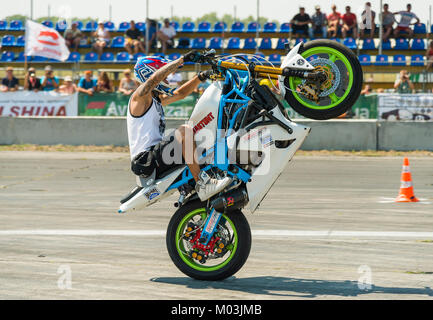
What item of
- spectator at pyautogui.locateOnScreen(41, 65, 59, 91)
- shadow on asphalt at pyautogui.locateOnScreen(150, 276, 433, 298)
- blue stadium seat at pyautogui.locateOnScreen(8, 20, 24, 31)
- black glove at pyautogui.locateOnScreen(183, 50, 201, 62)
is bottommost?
shadow on asphalt at pyautogui.locateOnScreen(150, 276, 433, 298)

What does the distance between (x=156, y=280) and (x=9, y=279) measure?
1302 mm

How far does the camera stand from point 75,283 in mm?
6688

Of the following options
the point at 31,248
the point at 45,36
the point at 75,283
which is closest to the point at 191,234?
the point at 75,283

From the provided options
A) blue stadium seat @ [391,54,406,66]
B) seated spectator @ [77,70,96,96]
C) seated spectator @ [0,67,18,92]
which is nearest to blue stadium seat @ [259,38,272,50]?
blue stadium seat @ [391,54,406,66]

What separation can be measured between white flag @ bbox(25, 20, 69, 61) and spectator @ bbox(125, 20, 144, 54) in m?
2.58

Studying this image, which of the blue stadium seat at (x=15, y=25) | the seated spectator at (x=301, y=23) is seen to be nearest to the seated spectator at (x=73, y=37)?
the blue stadium seat at (x=15, y=25)

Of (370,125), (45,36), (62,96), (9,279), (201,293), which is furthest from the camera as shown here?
(45,36)

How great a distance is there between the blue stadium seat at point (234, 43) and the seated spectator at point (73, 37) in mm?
5669

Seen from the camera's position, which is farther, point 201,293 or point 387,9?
point 387,9

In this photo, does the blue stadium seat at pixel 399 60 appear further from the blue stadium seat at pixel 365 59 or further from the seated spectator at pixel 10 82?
the seated spectator at pixel 10 82

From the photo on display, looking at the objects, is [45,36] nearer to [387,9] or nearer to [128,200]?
[387,9]

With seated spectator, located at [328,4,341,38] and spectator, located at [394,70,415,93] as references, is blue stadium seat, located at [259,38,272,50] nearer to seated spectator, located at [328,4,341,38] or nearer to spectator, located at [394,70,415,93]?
seated spectator, located at [328,4,341,38]

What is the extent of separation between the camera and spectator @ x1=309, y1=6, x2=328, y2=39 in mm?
25478
